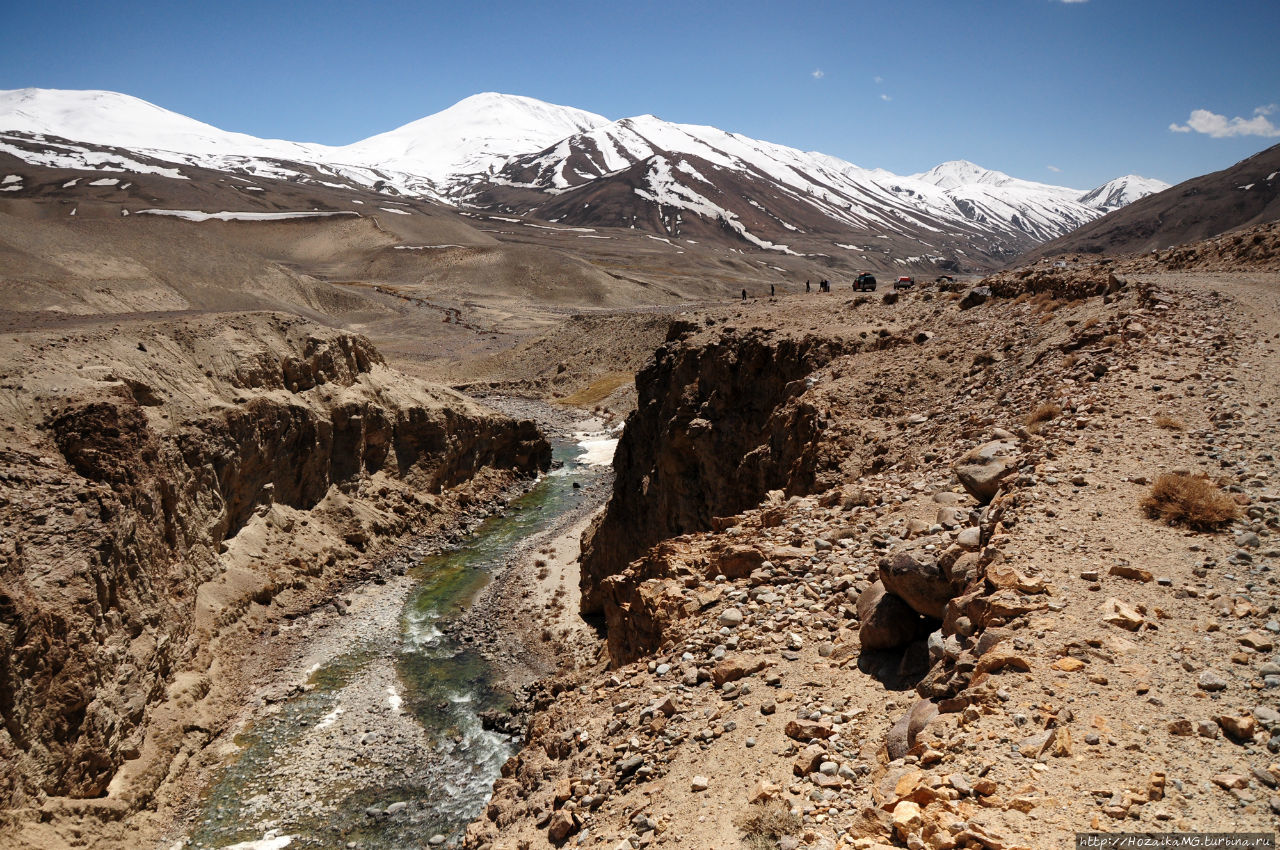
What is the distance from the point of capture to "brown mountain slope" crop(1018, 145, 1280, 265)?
121062mm

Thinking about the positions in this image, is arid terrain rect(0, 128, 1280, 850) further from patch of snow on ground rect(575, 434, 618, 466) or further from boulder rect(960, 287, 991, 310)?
patch of snow on ground rect(575, 434, 618, 466)

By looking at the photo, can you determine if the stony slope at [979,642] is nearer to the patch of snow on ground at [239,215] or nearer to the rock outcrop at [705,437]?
the rock outcrop at [705,437]

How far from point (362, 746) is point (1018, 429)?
15584mm

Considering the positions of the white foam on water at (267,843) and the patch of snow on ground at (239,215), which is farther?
the patch of snow on ground at (239,215)

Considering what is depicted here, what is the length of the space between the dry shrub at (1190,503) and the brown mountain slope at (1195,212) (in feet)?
390

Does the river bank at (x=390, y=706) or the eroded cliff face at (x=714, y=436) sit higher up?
the eroded cliff face at (x=714, y=436)

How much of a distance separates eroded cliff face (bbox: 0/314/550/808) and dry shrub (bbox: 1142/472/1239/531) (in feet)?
60.6

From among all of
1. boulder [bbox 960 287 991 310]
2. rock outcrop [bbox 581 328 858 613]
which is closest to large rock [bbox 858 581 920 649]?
rock outcrop [bbox 581 328 858 613]

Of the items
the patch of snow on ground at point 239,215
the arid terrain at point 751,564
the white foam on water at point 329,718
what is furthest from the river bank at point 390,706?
the patch of snow on ground at point 239,215

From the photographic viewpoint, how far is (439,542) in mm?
32531

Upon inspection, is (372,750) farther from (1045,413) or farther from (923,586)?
(1045,413)

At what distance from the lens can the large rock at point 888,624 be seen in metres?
8.98

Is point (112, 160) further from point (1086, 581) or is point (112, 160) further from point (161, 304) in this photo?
point (1086, 581)

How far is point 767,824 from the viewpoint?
6.79m
